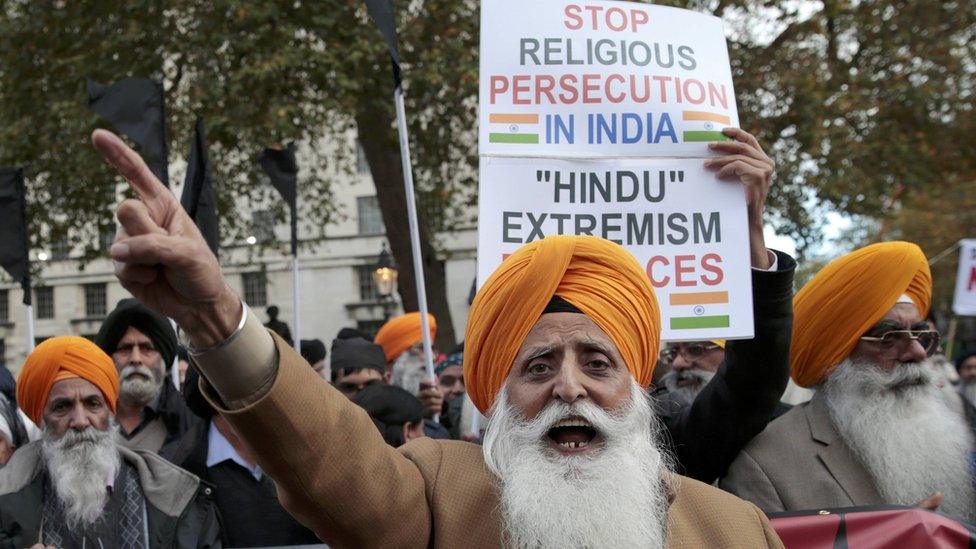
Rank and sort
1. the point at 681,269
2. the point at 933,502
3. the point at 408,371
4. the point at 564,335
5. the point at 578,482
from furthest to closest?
1. the point at 408,371
2. the point at 681,269
3. the point at 933,502
4. the point at 564,335
5. the point at 578,482

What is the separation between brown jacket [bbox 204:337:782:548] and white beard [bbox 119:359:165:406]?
3.62 m

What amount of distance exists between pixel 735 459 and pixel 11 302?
5237 centimetres

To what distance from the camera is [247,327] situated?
2174mm

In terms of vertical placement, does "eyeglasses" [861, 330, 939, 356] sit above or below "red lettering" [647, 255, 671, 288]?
below

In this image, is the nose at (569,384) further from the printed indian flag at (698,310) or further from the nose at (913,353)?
the nose at (913,353)

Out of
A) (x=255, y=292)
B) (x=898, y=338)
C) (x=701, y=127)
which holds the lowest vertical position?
(x=898, y=338)

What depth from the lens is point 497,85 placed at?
4.13 meters

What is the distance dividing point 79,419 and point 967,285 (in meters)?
8.44

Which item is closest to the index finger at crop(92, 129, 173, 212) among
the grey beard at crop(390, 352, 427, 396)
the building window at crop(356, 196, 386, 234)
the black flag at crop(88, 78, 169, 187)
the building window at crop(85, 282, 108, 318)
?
the black flag at crop(88, 78, 169, 187)

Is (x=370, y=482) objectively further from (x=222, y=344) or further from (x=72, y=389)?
(x=72, y=389)

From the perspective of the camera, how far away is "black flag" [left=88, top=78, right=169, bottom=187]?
24.8ft

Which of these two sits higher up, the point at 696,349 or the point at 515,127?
the point at 515,127

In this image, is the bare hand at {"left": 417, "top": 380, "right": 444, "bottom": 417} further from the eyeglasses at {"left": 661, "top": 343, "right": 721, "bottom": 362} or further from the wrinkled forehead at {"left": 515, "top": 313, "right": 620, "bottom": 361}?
the wrinkled forehead at {"left": 515, "top": 313, "right": 620, "bottom": 361}

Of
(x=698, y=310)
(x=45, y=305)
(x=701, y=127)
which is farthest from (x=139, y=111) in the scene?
(x=45, y=305)
